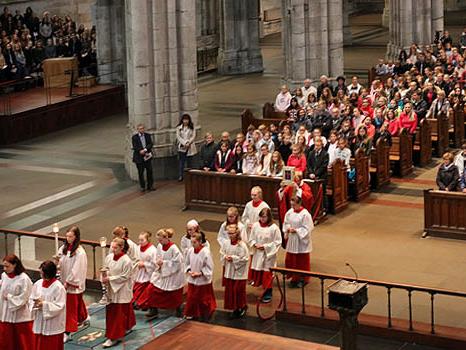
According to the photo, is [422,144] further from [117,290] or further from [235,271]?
[117,290]

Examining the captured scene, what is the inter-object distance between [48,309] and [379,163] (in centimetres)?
1105

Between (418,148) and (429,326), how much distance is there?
35.5 feet

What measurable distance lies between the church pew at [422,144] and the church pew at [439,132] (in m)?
0.71

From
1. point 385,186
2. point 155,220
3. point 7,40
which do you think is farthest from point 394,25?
point 155,220

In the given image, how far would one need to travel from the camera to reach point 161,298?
17.8m

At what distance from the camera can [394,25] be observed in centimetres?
4059

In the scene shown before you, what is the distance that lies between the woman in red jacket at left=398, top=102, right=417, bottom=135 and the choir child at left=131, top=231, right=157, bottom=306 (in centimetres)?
1064

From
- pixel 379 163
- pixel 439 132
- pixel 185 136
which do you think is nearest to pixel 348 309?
pixel 379 163

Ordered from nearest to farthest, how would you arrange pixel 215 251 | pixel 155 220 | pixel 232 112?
pixel 215 251
pixel 155 220
pixel 232 112

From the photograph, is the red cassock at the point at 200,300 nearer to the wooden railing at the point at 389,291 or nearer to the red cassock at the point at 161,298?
the red cassock at the point at 161,298

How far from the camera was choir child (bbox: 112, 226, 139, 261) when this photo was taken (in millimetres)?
17109

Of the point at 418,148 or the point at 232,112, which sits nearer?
the point at 418,148

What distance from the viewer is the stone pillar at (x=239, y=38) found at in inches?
1634

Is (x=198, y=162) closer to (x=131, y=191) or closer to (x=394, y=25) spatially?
(x=131, y=191)
